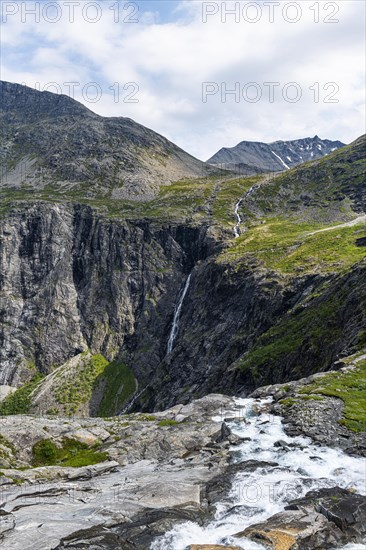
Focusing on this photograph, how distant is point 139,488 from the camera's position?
26.1 meters

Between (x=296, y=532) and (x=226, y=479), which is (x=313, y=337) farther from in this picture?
(x=296, y=532)

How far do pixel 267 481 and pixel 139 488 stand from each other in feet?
27.6

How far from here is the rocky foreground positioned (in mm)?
19578

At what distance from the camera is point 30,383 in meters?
138

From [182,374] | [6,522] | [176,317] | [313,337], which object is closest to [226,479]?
[6,522]

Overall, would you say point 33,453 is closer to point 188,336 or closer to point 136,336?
point 188,336

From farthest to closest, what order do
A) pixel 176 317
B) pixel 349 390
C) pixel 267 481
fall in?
pixel 176 317
pixel 349 390
pixel 267 481

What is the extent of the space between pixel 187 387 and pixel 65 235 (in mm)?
103269

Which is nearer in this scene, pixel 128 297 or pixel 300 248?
pixel 300 248

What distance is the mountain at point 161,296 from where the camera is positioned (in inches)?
3263

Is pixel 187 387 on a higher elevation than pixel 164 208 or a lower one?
lower

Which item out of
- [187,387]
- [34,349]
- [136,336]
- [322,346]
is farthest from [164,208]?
[322,346]

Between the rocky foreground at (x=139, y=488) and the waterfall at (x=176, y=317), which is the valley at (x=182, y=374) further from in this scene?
the waterfall at (x=176, y=317)

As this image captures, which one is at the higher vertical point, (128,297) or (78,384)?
(128,297)
